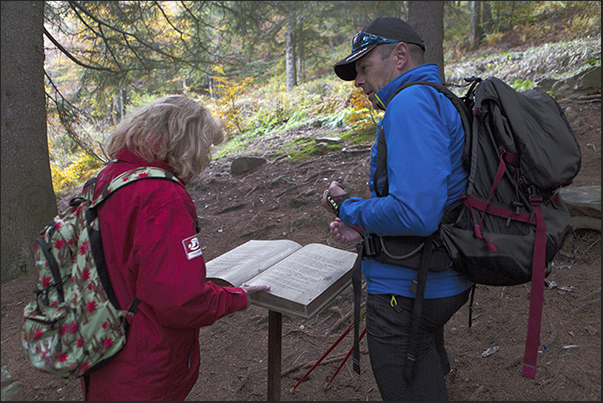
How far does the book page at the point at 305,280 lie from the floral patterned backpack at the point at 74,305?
0.63 meters

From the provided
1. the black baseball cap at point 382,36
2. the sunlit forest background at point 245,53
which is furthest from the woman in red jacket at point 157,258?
the sunlit forest background at point 245,53

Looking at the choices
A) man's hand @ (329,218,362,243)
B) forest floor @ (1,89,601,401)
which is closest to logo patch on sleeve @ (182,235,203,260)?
man's hand @ (329,218,362,243)

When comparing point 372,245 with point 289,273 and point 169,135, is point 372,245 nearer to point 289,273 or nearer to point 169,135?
point 289,273

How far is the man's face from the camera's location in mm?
Result: 1769

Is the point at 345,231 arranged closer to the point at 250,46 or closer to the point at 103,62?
the point at 103,62

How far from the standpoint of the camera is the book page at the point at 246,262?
6.48ft

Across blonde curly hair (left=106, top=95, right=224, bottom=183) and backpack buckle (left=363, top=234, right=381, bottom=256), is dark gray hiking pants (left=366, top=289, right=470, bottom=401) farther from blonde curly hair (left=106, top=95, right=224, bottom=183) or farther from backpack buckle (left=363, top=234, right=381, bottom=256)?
blonde curly hair (left=106, top=95, right=224, bottom=183)

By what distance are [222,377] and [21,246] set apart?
283 centimetres

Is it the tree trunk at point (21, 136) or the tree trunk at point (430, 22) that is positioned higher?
the tree trunk at point (430, 22)

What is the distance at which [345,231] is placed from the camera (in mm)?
Answer: 1926

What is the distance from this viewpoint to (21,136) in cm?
411

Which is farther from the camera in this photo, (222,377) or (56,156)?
(56,156)

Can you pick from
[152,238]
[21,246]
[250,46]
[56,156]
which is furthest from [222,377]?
[56,156]

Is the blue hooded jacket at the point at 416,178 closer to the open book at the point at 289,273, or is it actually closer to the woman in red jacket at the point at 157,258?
the open book at the point at 289,273
